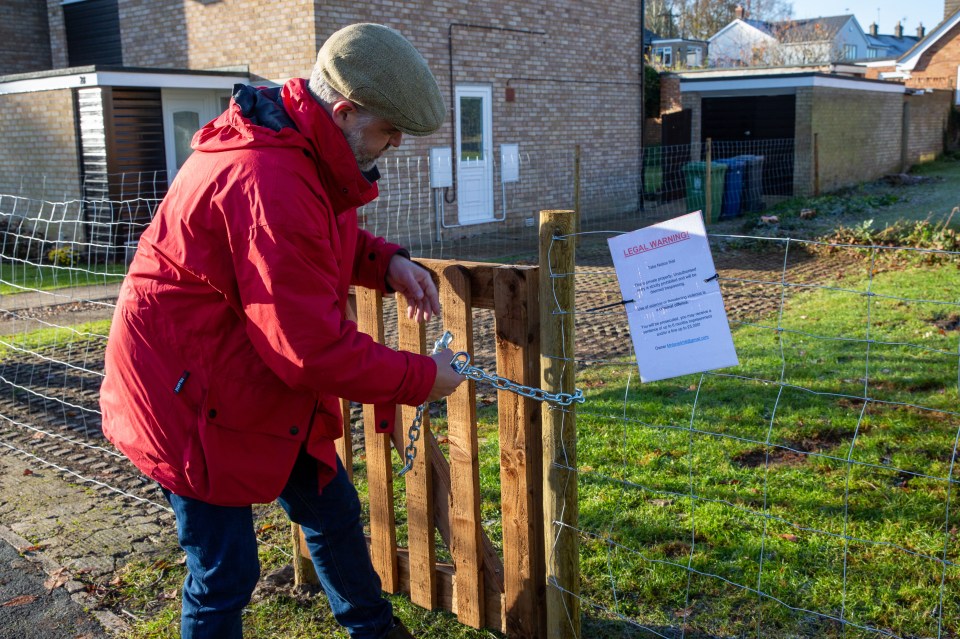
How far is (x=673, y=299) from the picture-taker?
2.60 metres

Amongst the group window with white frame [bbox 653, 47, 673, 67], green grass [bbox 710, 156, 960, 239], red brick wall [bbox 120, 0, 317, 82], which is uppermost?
window with white frame [bbox 653, 47, 673, 67]

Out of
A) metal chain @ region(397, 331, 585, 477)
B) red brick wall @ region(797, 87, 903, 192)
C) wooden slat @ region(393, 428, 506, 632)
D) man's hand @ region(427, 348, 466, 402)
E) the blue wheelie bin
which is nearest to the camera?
man's hand @ region(427, 348, 466, 402)

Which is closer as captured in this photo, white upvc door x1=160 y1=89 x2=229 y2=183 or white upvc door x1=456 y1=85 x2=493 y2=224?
white upvc door x1=160 y1=89 x2=229 y2=183

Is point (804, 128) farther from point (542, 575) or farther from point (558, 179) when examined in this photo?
point (542, 575)

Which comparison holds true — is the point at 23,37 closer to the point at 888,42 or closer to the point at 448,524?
the point at 448,524

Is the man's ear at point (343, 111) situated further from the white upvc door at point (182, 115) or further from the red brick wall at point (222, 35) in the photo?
the white upvc door at point (182, 115)

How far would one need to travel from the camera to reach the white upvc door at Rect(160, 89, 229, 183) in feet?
48.3

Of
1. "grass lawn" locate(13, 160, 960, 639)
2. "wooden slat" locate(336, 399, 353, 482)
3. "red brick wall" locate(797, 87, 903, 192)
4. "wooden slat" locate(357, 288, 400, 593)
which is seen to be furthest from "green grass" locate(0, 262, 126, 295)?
"red brick wall" locate(797, 87, 903, 192)

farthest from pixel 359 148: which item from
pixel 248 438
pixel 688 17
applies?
pixel 688 17

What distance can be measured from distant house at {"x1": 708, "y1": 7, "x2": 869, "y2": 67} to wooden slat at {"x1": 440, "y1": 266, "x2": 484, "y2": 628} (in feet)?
162

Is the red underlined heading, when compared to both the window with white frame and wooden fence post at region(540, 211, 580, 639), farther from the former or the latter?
the window with white frame

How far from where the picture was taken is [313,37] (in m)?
13.5

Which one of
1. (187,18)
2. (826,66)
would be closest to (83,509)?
(187,18)

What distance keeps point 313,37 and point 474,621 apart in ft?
38.3
